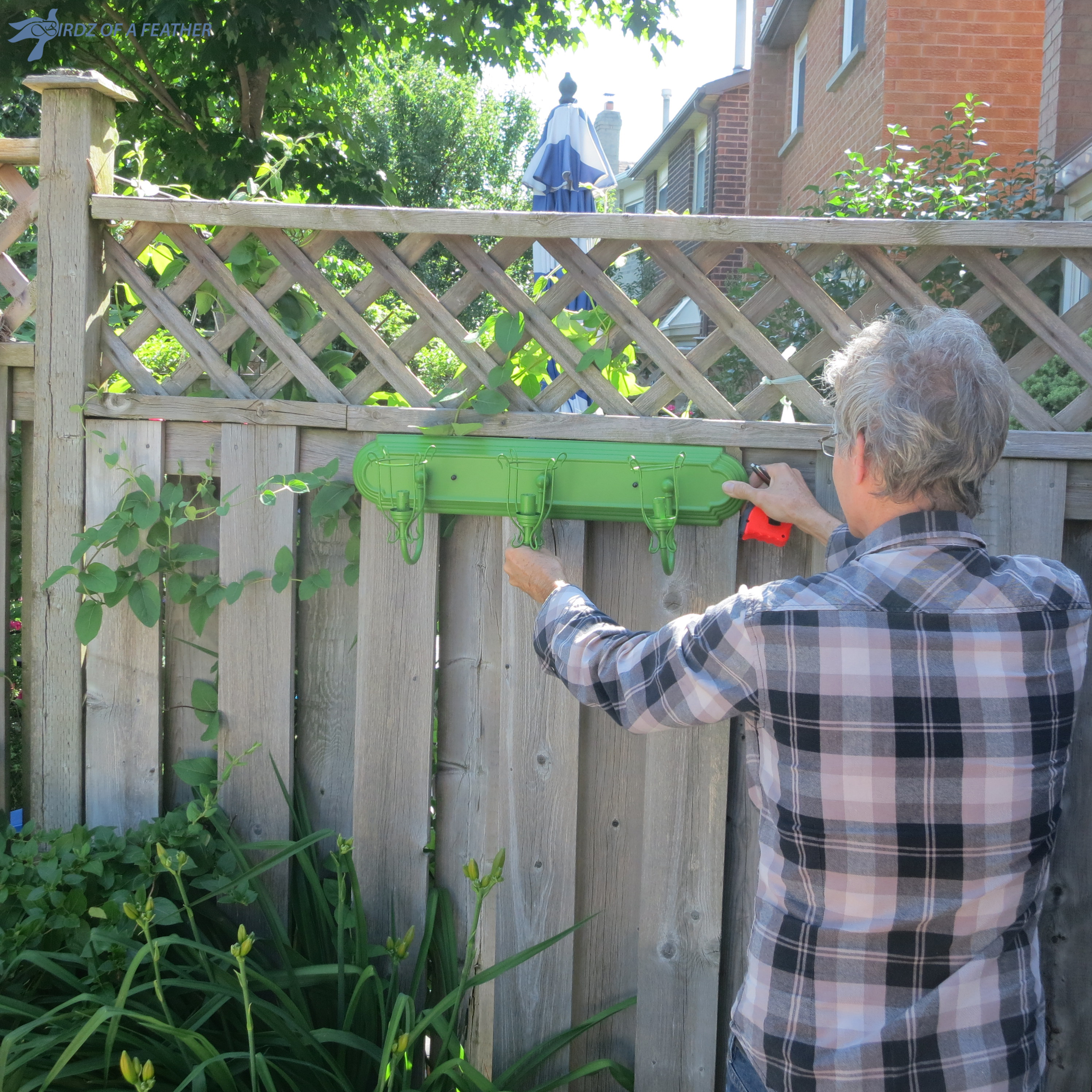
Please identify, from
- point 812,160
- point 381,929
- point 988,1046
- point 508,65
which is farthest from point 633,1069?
point 812,160

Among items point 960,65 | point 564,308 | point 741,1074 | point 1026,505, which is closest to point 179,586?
point 564,308

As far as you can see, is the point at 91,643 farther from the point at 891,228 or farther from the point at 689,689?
the point at 891,228

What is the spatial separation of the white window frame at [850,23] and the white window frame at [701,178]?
559 centimetres

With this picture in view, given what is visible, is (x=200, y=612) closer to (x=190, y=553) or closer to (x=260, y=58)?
(x=190, y=553)

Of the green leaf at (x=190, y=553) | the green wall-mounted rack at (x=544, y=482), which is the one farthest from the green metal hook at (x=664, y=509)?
the green leaf at (x=190, y=553)

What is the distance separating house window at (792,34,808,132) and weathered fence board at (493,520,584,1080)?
10.2 metres

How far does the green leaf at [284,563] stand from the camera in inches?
84.0

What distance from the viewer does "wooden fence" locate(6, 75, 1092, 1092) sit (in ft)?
6.50

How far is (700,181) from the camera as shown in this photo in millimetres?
15703

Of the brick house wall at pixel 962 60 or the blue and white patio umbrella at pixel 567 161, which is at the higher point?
the brick house wall at pixel 962 60

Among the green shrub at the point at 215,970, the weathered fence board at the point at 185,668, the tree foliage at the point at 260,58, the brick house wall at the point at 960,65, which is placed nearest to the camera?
the green shrub at the point at 215,970

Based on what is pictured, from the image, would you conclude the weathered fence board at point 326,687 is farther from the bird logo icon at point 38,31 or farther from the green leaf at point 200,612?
the bird logo icon at point 38,31

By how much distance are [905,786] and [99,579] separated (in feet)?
5.56

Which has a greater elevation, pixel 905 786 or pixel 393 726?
pixel 905 786
